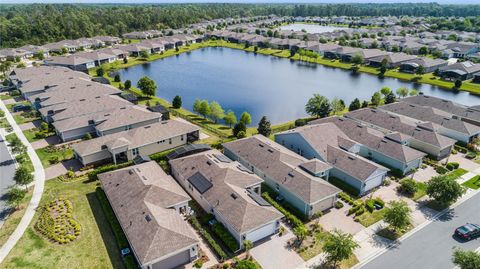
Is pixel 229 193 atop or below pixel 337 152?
atop

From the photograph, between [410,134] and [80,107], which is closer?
[410,134]

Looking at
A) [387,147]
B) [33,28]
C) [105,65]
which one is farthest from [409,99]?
[33,28]

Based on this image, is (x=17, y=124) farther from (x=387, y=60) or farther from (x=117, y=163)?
(x=387, y=60)

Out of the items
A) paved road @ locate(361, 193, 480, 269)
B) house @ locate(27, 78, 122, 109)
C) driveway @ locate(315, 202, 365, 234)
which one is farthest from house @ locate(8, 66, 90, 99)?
paved road @ locate(361, 193, 480, 269)

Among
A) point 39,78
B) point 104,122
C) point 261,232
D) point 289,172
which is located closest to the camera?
point 261,232

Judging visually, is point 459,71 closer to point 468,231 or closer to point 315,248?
point 468,231

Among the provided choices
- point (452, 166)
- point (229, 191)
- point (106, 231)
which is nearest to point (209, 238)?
point (229, 191)
